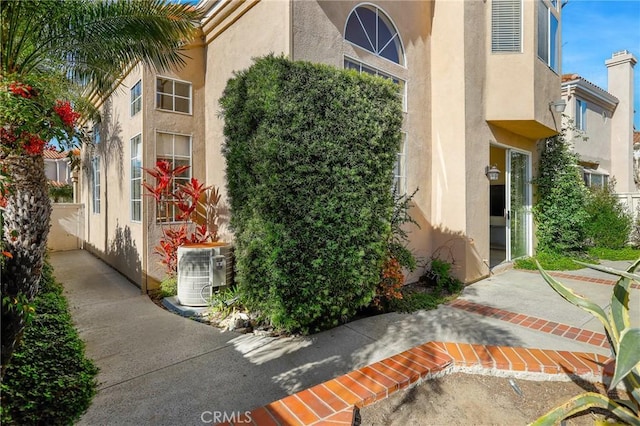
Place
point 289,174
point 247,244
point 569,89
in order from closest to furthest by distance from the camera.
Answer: point 289,174, point 247,244, point 569,89

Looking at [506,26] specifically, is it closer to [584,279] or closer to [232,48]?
[584,279]

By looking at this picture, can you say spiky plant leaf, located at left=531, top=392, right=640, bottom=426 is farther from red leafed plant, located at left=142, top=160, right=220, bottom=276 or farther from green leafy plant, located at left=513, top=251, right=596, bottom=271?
green leafy plant, located at left=513, top=251, right=596, bottom=271

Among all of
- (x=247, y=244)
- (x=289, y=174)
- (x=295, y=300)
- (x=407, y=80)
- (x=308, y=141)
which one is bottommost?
(x=295, y=300)

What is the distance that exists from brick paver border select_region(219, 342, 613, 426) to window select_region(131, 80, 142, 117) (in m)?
8.54

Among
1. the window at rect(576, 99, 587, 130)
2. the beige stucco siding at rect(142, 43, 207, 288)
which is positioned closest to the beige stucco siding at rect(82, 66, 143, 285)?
the beige stucco siding at rect(142, 43, 207, 288)

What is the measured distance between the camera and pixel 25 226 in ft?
12.5

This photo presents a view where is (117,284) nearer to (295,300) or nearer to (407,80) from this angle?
(295,300)

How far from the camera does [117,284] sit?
8844 millimetres

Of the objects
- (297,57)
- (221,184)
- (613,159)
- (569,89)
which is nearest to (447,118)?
(297,57)

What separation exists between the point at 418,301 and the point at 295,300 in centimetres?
310

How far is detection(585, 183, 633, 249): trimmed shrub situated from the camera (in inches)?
473

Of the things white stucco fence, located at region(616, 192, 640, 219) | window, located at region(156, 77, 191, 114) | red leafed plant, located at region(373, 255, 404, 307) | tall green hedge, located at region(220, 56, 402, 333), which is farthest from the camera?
white stucco fence, located at region(616, 192, 640, 219)

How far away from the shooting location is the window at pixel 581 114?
1580 cm

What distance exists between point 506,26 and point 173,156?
10.3 m
